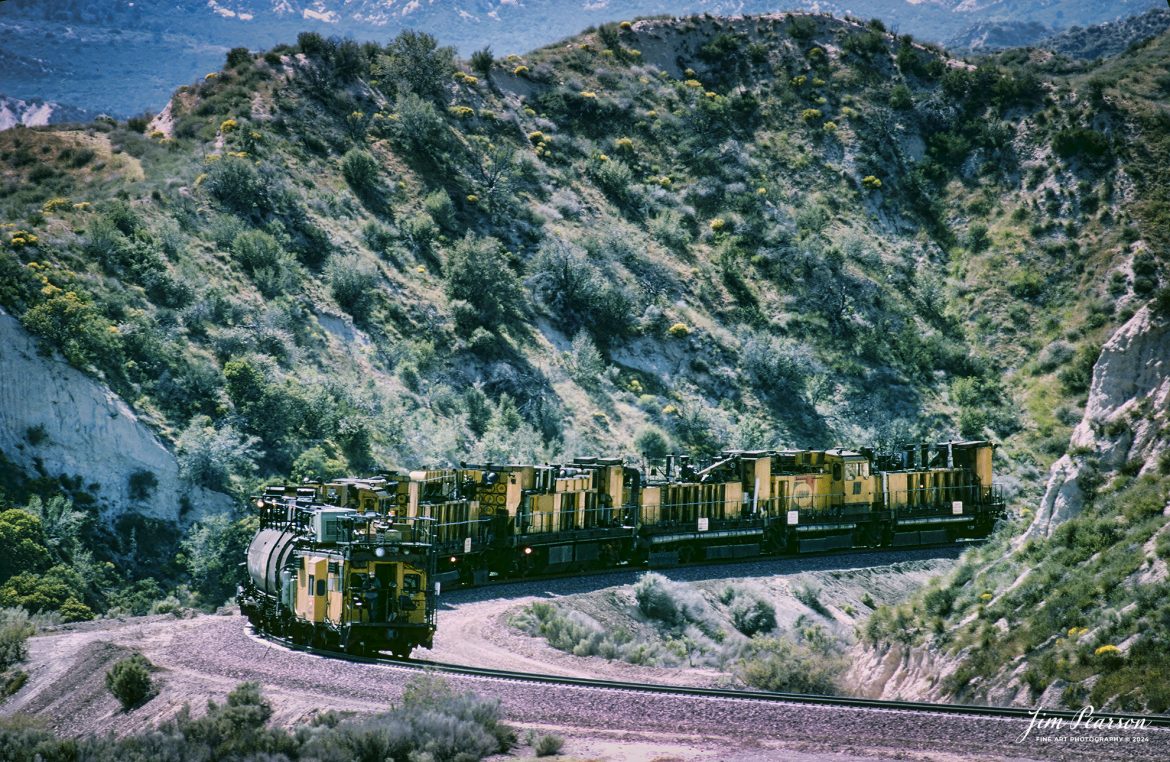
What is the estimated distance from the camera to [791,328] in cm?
7556

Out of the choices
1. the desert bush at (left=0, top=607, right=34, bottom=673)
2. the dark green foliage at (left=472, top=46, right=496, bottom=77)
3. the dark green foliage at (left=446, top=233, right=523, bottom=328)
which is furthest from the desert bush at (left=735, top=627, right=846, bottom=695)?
the dark green foliage at (left=472, top=46, right=496, bottom=77)

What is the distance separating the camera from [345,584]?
23.5m

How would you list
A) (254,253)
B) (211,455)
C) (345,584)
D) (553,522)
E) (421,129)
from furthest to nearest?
(421,129), (254,253), (211,455), (553,522), (345,584)

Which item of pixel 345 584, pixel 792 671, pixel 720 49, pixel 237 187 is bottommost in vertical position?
pixel 792 671

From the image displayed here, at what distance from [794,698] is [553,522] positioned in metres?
16.8

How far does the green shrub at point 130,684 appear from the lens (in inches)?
847

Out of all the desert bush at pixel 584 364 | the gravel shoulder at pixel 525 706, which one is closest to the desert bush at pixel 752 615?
the gravel shoulder at pixel 525 706

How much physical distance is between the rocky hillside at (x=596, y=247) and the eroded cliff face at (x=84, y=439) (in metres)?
0.57

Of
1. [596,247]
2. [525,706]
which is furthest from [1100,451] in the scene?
[596,247]

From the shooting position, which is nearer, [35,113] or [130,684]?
[130,684]

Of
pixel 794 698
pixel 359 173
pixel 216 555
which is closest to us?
pixel 794 698

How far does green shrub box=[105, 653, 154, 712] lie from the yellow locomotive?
3.59 m

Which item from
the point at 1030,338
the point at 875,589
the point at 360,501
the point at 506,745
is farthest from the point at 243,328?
the point at 1030,338

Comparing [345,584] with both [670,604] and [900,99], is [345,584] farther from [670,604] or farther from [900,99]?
[900,99]
